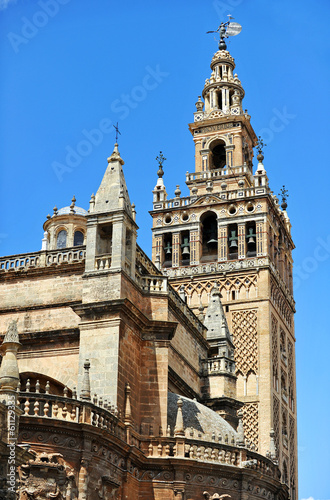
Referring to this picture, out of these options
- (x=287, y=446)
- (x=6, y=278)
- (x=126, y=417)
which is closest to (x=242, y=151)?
(x=287, y=446)

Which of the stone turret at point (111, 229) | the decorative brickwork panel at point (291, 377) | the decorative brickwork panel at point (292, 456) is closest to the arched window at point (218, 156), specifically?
the decorative brickwork panel at point (291, 377)

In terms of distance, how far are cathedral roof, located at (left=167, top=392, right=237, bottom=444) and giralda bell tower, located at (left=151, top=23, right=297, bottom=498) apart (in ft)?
54.7

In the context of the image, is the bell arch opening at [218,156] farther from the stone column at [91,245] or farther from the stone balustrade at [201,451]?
the stone balustrade at [201,451]

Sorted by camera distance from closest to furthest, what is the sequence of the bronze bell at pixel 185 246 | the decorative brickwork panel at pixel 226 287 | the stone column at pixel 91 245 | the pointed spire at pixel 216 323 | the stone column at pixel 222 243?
the stone column at pixel 91 245, the pointed spire at pixel 216 323, the decorative brickwork panel at pixel 226 287, the stone column at pixel 222 243, the bronze bell at pixel 185 246

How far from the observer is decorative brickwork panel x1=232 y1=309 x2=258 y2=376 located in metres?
48.5

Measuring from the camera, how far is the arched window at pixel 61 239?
134ft

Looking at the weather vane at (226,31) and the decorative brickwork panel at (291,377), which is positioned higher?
the weather vane at (226,31)

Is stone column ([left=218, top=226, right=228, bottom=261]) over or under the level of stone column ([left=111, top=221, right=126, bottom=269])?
over

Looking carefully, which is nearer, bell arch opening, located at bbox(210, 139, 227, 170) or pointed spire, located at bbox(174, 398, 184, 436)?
pointed spire, located at bbox(174, 398, 184, 436)

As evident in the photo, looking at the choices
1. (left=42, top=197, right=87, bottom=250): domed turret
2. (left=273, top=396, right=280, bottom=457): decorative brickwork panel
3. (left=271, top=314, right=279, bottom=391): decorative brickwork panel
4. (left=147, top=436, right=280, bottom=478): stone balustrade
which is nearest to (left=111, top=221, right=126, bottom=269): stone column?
(left=147, top=436, right=280, bottom=478): stone balustrade

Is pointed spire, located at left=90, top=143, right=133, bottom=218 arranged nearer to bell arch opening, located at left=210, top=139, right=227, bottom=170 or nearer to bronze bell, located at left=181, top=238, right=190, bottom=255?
bronze bell, located at left=181, top=238, right=190, bottom=255

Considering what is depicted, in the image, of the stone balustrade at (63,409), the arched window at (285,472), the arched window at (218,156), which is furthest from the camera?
the arched window at (218,156)

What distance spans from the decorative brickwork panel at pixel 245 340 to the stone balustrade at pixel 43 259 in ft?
67.1

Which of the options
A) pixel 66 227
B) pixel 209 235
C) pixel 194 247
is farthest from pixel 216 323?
pixel 209 235
